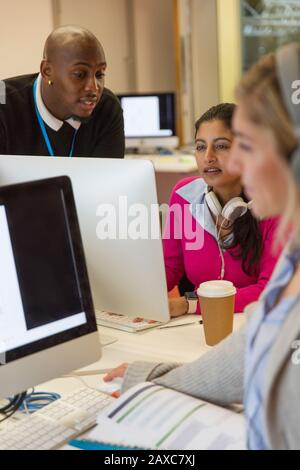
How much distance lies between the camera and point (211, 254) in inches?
78.1

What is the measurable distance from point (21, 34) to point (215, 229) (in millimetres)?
3037

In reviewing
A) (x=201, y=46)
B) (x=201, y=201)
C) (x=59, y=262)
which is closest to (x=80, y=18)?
(x=201, y=46)

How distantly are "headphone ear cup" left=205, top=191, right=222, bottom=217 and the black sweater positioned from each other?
698 mm

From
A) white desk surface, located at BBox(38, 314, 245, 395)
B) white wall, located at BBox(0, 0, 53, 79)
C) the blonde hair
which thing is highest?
white wall, located at BBox(0, 0, 53, 79)

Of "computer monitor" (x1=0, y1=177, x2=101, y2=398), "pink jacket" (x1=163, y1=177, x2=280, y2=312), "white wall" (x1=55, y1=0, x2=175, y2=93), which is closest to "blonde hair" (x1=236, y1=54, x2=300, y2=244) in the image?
"computer monitor" (x1=0, y1=177, x2=101, y2=398)

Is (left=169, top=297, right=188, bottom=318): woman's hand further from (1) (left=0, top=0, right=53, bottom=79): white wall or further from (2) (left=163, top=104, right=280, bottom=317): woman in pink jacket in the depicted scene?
(1) (left=0, top=0, right=53, bottom=79): white wall

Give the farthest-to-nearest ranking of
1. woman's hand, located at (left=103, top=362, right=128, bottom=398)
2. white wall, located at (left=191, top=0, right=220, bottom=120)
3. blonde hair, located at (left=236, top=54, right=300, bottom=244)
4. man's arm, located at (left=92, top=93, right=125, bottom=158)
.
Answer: white wall, located at (left=191, top=0, right=220, bottom=120)
man's arm, located at (left=92, top=93, right=125, bottom=158)
woman's hand, located at (left=103, top=362, right=128, bottom=398)
blonde hair, located at (left=236, top=54, right=300, bottom=244)

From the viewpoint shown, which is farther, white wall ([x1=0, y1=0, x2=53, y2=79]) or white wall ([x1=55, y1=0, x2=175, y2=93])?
white wall ([x1=55, y1=0, x2=175, y2=93])

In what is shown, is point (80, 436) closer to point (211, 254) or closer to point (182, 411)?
point (182, 411)

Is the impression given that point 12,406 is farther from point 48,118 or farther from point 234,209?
point 48,118

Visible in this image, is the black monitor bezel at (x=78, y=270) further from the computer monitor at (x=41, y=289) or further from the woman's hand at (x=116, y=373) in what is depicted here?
the woman's hand at (x=116, y=373)

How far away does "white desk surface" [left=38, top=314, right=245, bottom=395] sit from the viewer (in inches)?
56.4

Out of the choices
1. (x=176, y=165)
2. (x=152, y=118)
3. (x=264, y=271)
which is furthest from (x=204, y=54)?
(x=264, y=271)

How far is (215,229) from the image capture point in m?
1.96
